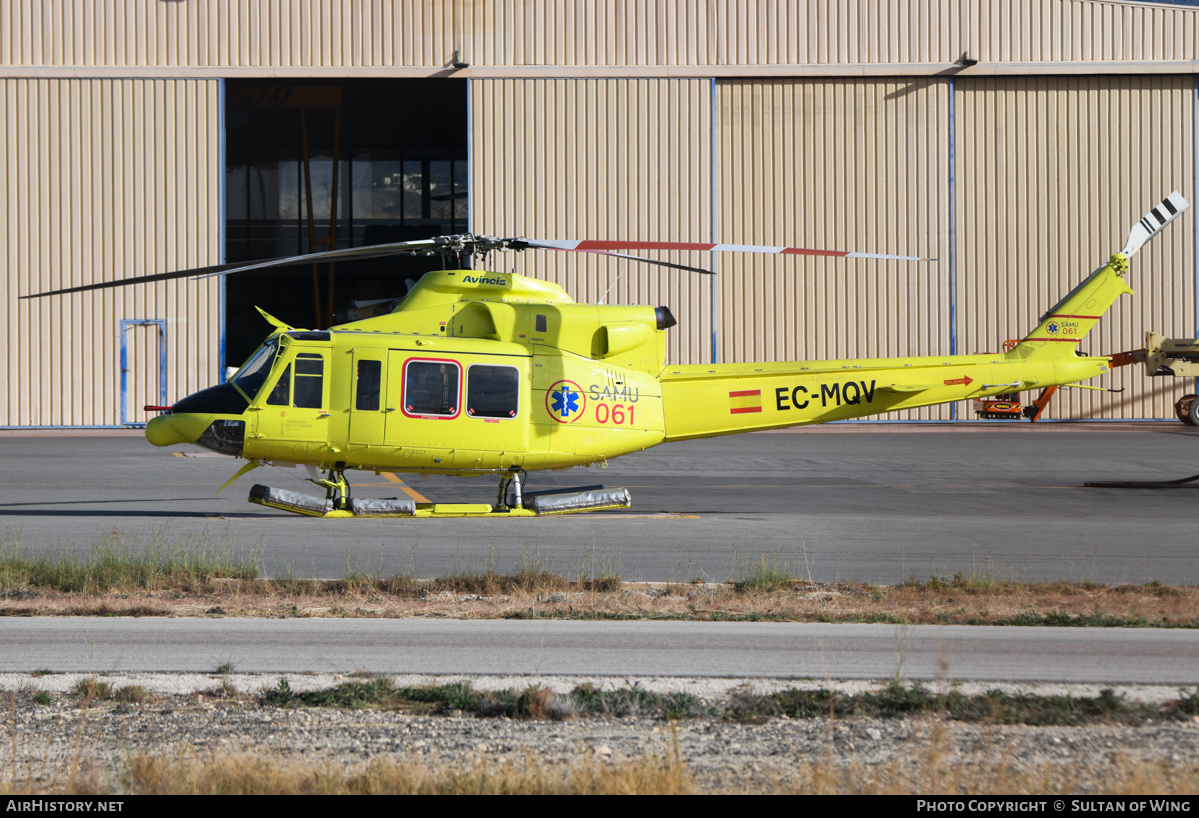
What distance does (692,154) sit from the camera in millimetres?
30594

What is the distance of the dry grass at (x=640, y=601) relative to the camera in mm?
8703

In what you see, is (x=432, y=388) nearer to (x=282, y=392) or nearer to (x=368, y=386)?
(x=368, y=386)

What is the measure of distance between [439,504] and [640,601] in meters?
4.94

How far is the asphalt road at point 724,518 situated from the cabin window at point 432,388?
1551 mm

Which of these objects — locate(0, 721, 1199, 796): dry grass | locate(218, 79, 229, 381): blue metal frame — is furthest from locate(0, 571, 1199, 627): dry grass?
locate(218, 79, 229, 381): blue metal frame

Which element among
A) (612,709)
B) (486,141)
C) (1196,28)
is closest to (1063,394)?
(1196,28)

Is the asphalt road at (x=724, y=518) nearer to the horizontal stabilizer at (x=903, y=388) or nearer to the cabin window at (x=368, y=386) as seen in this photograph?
the cabin window at (x=368, y=386)

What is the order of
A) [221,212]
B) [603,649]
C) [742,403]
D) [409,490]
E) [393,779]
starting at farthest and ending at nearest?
[221,212]
[409,490]
[742,403]
[603,649]
[393,779]

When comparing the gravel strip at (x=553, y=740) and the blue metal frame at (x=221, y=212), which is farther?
the blue metal frame at (x=221, y=212)

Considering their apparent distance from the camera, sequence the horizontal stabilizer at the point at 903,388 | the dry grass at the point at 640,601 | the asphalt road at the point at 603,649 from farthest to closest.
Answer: the horizontal stabilizer at the point at 903,388 → the dry grass at the point at 640,601 → the asphalt road at the point at 603,649

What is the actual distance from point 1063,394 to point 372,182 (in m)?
26.0

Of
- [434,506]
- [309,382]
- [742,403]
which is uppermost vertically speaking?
[309,382]

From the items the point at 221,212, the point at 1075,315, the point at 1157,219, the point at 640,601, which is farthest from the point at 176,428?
the point at 221,212

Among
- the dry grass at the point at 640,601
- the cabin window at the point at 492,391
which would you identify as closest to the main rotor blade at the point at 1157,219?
the dry grass at the point at 640,601
